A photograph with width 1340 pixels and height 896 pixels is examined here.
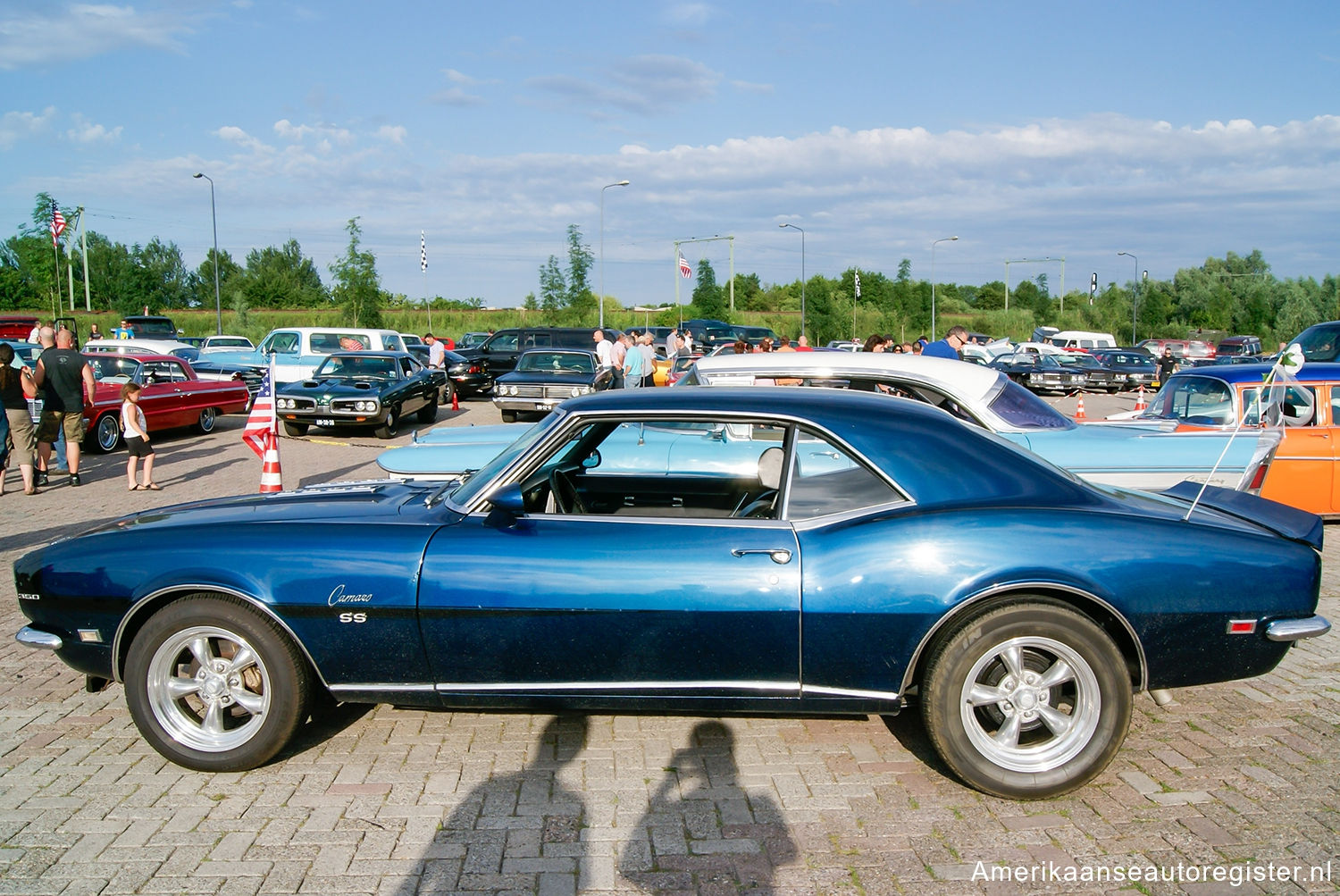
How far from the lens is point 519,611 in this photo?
11.3ft

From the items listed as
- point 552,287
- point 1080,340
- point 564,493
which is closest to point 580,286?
point 552,287

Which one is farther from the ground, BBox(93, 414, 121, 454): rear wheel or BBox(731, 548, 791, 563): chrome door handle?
BBox(731, 548, 791, 563): chrome door handle

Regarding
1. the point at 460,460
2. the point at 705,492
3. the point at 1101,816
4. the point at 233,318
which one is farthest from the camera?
the point at 233,318

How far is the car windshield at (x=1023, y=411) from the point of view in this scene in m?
6.39

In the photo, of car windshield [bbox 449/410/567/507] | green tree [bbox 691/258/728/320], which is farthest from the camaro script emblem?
green tree [bbox 691/258/728/320]

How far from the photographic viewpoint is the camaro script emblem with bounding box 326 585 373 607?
3.50 m

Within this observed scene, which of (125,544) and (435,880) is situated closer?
(435,880)

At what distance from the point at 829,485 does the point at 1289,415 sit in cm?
703

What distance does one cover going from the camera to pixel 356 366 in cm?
1747

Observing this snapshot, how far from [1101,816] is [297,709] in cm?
297

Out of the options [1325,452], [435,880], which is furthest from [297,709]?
[1325,452]

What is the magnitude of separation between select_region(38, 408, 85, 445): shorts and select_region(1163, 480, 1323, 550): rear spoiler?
1154cm

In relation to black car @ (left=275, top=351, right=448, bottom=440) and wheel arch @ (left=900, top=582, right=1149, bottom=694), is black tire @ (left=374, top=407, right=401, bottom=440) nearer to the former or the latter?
black car @ (left=275, top=351, right=448, bottom=440)

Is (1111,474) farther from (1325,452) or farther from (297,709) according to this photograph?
(297,709)
